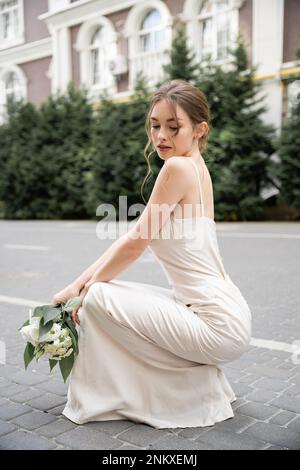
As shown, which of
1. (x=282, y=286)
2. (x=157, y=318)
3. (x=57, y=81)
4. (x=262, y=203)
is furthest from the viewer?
(x=57, y=81)

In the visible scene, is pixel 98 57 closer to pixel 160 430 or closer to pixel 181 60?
pixel 181 60

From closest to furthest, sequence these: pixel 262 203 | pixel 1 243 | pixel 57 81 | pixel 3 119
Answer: pixel 1 243
pixel 262 203
pixel 3 119
pixel 57 81

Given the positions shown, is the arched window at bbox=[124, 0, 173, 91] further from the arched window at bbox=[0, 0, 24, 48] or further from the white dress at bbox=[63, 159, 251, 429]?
the white dress at bbox=[63, 159, 251, 429]

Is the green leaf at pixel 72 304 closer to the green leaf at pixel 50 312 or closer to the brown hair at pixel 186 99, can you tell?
the green leaf at pixel 50 312

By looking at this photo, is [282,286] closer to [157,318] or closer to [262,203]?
[157,318]

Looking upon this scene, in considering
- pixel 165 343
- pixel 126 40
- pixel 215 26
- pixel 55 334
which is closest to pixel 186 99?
pixel 165 343

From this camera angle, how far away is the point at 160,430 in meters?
2.51

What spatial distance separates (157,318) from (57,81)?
2266cm

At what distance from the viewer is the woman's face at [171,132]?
259 centimetres

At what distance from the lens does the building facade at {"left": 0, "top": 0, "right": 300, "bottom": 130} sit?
15398 millimetres

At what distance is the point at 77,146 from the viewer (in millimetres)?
18219

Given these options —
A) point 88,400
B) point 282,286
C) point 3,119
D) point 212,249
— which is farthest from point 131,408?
point 3,119
